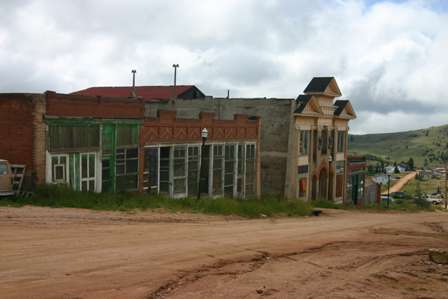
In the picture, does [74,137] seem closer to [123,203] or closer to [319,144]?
[123,203]

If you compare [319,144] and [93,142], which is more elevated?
[319,144]

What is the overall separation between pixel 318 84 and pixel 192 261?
32390 mm

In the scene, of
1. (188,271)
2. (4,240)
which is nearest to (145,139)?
(4,240)

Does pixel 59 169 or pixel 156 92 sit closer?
pixel 59 169

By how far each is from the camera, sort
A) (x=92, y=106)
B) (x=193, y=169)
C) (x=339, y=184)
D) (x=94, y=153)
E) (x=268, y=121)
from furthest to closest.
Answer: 1. (x=339, y=184)
2. (x=268, y=121)
3. (x=193, y=169)
4. (x=94, y=153)
5. (x=92, y=106)

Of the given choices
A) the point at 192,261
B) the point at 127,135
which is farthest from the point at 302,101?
the point at 192,261

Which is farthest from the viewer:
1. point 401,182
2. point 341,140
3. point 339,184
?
point 401,182

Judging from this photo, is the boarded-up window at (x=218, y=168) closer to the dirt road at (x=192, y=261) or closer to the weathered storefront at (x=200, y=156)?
the weathered storefront at (x=200, y=156)

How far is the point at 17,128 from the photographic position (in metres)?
21.8

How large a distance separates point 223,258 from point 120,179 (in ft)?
46.6

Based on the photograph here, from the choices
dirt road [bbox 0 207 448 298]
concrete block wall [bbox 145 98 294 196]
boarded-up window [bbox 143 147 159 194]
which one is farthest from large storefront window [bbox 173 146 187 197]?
dirt road [bbox 0 207 448 298]

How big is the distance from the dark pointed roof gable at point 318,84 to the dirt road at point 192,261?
2488cm

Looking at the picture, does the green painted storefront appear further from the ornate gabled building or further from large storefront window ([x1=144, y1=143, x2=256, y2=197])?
the ornate gabled building

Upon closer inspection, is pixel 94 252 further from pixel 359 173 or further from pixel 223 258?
pixel 359 173
